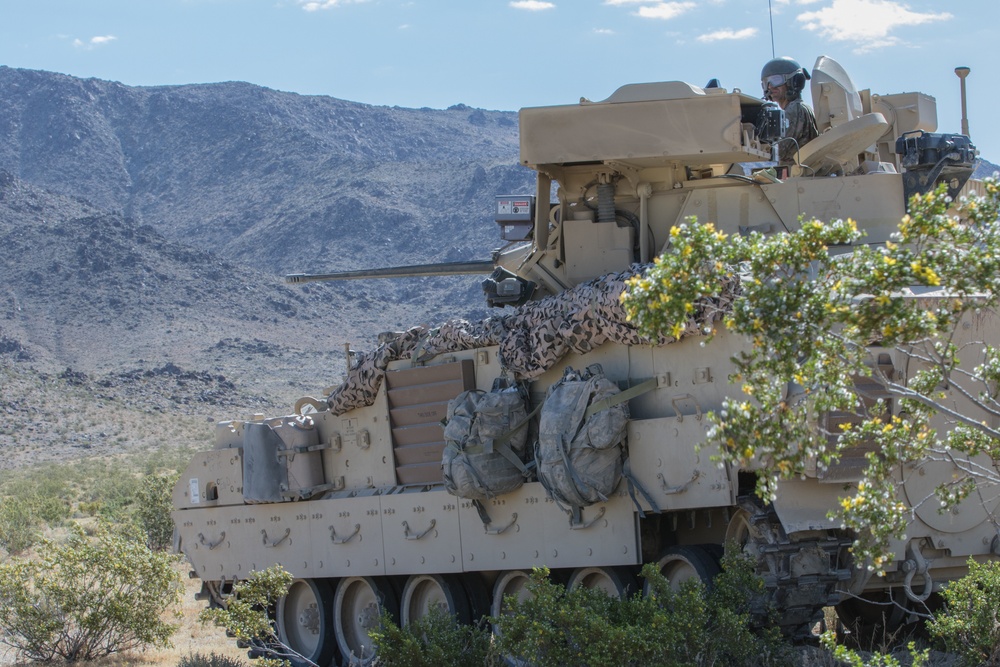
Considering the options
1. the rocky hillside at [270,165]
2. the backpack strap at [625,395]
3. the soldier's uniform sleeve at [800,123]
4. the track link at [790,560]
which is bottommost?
the track link at [790,560]

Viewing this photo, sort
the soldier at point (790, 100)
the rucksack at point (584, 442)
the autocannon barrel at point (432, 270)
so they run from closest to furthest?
the rucksack at point (584, 442) → the soldier at point (790, 100) → the autocannon barrel at point (432, 270)

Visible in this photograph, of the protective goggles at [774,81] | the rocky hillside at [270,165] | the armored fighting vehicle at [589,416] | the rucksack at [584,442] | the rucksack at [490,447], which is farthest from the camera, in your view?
the rocky hillside at [270,165]

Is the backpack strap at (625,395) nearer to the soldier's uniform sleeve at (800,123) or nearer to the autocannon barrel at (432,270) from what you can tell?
the soldier's uniform sleeve at (800,123)

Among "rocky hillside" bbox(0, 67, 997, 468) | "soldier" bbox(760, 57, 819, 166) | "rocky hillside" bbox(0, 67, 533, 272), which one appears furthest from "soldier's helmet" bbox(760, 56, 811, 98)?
"rocky hillside" bbox(0, 67, 533, 272)

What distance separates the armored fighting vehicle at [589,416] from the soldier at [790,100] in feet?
0.50

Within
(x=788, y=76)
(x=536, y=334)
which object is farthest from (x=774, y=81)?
(x=536, y=334)

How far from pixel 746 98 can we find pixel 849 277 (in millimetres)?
5979

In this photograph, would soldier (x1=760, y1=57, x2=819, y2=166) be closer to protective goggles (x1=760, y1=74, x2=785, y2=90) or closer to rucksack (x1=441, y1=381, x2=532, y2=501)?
protective goggles (x1=760, y1=74, x2=785, y2=90)

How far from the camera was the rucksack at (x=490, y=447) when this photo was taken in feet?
40.9

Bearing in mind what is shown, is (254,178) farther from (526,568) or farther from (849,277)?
(849,277)

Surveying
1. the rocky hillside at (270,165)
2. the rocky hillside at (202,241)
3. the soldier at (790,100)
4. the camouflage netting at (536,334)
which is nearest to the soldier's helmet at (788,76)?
the soldier at (790,100)

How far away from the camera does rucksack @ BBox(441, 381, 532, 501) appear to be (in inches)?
490

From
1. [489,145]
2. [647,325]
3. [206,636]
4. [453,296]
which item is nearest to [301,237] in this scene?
[453,296]

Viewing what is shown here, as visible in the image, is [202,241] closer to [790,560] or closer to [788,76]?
[788,76]
